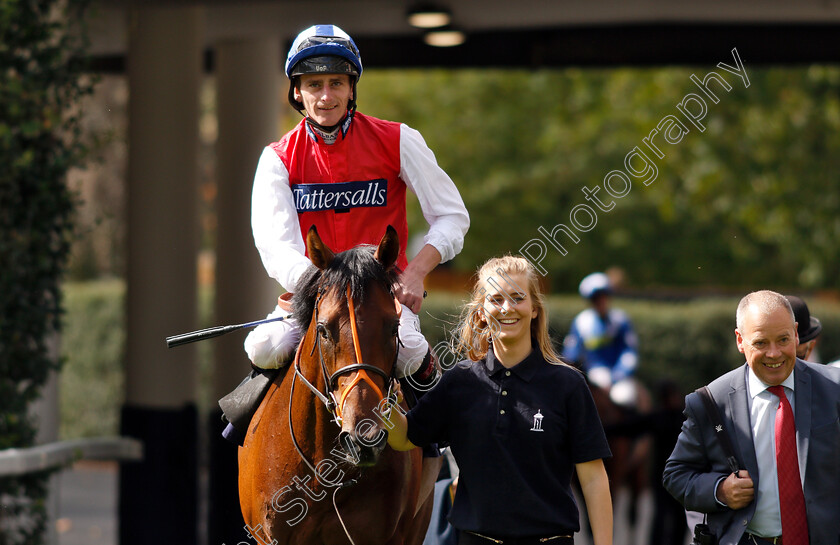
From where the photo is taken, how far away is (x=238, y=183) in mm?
8453

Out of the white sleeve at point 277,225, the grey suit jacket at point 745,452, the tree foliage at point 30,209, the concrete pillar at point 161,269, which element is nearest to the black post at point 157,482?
the concrete pillar at point 161,269

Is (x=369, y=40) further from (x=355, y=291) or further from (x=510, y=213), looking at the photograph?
(x=510, y=213)

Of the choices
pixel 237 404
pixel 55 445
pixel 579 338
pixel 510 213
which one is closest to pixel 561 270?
pixel 510 213

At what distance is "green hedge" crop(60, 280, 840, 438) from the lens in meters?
14.4

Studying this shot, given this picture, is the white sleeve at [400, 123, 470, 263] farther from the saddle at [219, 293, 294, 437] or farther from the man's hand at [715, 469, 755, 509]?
the man's hand at [715, 469, 755, 509]

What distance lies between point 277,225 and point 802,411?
6.75 feet

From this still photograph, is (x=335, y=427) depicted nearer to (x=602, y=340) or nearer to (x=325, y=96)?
(x=325, y=96)

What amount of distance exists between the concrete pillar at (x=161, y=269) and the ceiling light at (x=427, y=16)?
1.70 metres

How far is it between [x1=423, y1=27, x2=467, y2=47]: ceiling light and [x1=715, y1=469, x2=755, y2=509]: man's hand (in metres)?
5.52

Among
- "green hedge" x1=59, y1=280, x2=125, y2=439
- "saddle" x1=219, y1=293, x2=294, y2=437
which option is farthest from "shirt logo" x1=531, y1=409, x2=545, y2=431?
"green hedge" x1=59, y1=280, x2=125, y2=439

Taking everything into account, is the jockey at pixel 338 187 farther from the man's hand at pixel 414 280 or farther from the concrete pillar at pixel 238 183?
the concrete pillar at pixel 238 183

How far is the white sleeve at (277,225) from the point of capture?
3852 millimetres

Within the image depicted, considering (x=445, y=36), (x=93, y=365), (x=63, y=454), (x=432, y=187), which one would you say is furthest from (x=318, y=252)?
(x=93, y=365)

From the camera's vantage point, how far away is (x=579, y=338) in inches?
396
